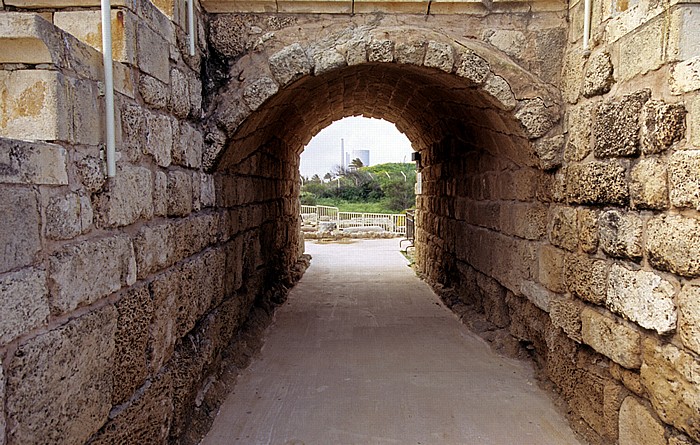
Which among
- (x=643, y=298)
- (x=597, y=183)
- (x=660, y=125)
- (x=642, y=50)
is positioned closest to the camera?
(x=660, y=125)

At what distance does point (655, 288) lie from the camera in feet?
7.65

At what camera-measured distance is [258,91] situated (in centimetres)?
346

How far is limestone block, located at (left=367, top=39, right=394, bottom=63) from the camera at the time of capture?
3508 millimetres

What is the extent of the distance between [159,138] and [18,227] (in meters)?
1.20

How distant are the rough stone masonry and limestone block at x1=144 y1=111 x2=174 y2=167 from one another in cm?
1

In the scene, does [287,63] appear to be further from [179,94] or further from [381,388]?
[381,388]

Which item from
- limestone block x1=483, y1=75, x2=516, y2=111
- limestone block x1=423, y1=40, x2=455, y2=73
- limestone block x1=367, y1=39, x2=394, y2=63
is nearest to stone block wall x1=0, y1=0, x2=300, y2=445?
limestone block x1=367, y1=39, x2=394, y2=63

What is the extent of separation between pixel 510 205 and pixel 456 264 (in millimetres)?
1910

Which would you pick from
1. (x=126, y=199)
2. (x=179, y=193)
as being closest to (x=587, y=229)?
(x=179, y=193)

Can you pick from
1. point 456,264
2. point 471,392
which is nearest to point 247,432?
point 471,392

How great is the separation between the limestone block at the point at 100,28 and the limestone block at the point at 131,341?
1.04 metres

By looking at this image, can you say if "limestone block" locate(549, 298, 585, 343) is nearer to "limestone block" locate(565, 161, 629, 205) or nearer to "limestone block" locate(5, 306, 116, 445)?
"limestone block" locate(565, 161, 629, 205)

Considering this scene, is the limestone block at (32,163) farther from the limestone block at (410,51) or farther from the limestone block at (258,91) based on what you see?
the limestone block at (410,51)

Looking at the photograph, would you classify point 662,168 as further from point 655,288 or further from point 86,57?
point 86,57
